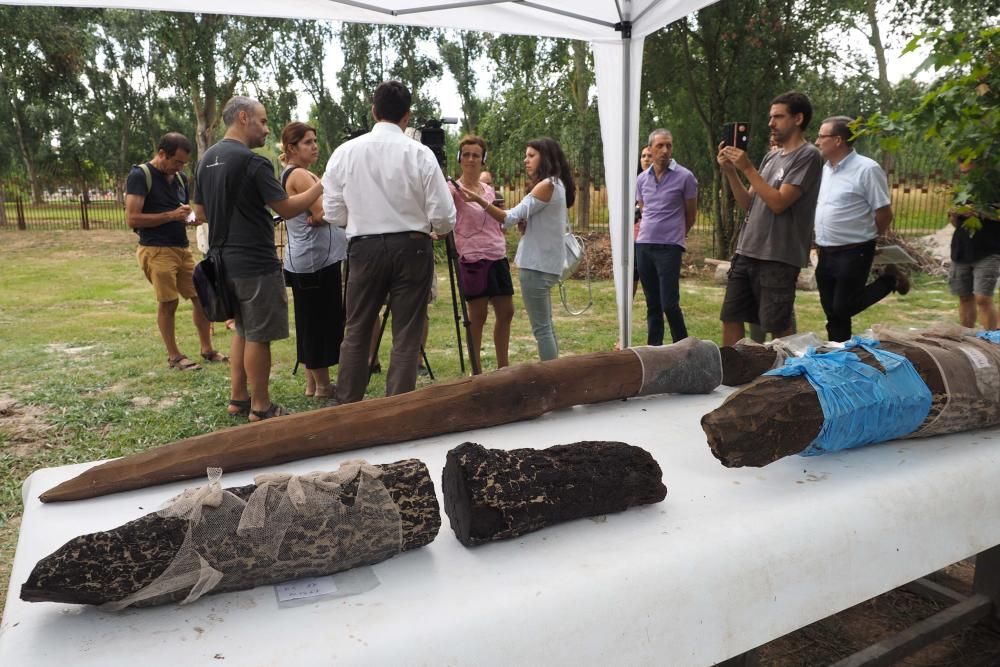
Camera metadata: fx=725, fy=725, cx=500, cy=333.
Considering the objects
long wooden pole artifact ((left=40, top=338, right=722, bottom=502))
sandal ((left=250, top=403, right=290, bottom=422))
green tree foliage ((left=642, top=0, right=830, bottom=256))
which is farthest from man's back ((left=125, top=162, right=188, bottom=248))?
green tree foliage ((left=642, top=0, right=830, bottom=256))

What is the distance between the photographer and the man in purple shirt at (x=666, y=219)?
459cm

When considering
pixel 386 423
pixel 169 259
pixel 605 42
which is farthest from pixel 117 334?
pixel 386 423

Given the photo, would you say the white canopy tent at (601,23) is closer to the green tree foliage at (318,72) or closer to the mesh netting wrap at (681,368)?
the mesh netting wrap at (681,368)

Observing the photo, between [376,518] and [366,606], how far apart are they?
16 cm

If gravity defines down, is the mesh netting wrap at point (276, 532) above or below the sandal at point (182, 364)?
above

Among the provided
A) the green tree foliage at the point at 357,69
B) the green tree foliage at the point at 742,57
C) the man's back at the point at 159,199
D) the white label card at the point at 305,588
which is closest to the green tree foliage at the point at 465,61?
the green tree foliage at the point at 357,69

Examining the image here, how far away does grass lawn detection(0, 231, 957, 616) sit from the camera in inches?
146

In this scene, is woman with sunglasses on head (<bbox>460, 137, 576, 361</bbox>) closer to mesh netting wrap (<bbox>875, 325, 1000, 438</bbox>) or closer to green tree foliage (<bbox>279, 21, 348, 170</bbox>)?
mesh netting wrap (<bbox>875, 325, 1000, 438</bbox>)

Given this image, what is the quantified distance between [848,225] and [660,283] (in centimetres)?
119

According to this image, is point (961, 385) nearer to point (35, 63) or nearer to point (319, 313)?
point (319, 313)

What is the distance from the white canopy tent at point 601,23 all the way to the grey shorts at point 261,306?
1254mm

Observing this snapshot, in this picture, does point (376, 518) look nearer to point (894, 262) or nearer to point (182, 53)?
point (894, 262)

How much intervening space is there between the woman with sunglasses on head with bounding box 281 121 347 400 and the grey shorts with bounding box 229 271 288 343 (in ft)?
1.24

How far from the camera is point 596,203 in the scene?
1528 centimetres
